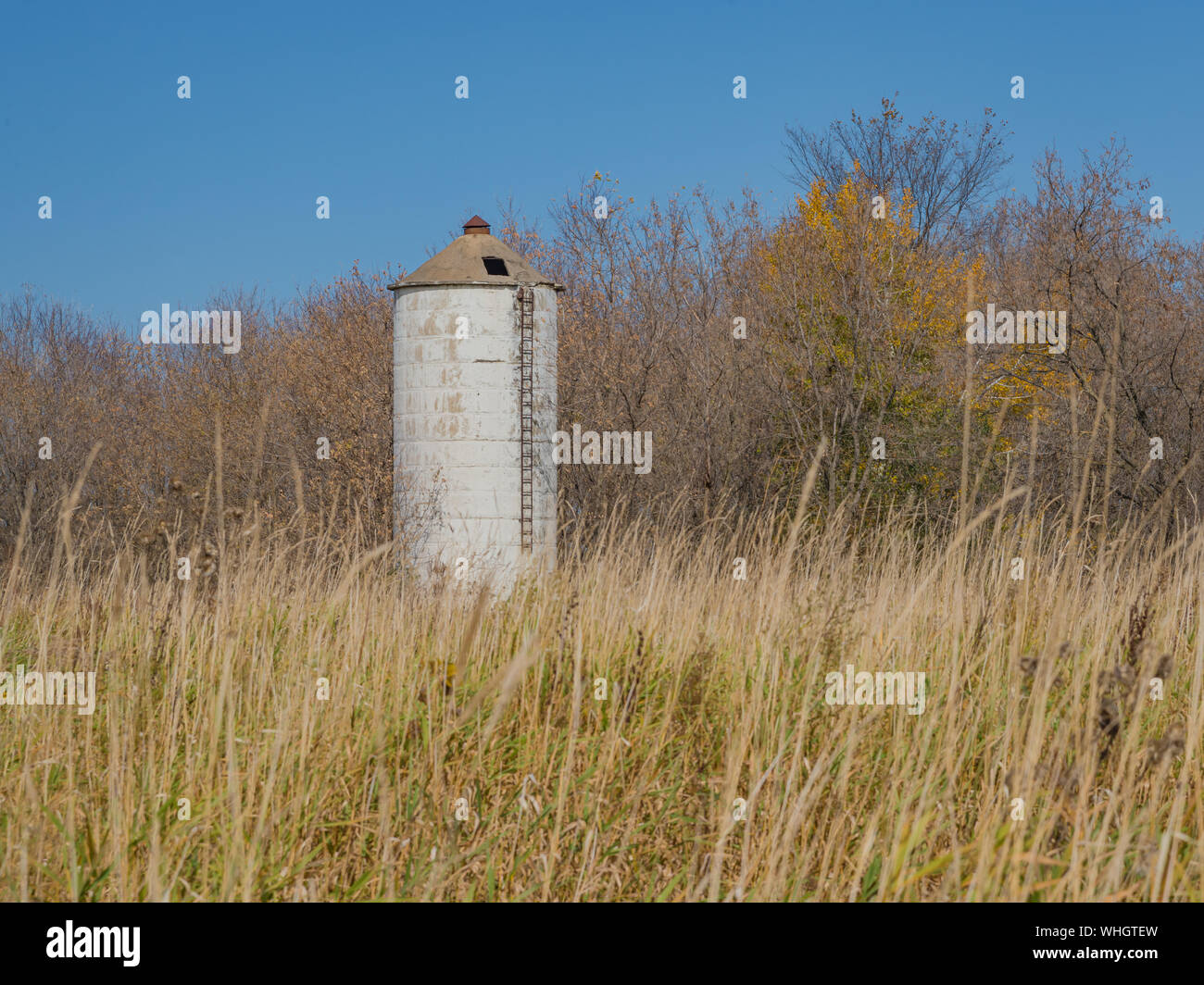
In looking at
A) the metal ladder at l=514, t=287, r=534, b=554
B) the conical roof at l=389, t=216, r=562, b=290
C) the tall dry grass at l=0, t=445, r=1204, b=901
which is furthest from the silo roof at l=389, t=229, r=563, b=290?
the tall dry grass at l=0, t=445, r=1204, b=901

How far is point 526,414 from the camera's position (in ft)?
43.6

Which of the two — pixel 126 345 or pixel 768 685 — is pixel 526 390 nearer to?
pixel 768 685

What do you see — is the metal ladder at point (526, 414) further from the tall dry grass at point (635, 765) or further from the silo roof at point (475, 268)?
the tall dry grass at point (635, 765)

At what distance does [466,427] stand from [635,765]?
9787 millimetres

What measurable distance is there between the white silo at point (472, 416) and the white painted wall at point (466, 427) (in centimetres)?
1

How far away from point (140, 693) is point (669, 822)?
213 cm

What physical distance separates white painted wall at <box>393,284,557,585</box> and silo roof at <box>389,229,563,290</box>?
0.31 ft

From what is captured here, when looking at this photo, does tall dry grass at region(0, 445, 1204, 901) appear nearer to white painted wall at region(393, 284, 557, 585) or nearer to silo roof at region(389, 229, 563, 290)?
white painted wall at region(393, 284, 557, 585)

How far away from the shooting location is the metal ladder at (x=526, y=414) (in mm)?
13195

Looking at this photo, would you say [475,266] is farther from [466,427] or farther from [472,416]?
[466,427]

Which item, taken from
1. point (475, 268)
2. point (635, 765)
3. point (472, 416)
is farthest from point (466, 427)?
point (635, 765)

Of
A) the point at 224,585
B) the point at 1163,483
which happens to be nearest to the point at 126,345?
the point at 1163,483

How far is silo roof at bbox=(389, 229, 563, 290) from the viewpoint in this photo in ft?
43.5
